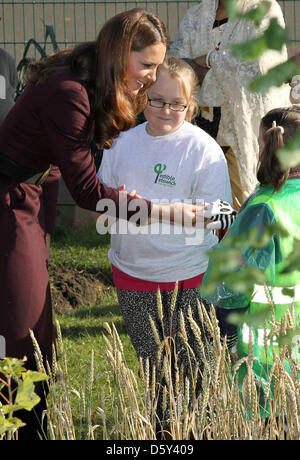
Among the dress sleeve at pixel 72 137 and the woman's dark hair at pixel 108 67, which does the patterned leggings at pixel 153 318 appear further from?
the woman's dark hair at pixel 108 67

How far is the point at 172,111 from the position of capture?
9.22 ft

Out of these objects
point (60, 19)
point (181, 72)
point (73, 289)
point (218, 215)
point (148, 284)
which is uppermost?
point (60, 19)

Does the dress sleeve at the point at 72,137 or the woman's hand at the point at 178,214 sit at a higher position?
the dress sleeve at the point at 72,137

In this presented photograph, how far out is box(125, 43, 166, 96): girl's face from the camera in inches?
95.3

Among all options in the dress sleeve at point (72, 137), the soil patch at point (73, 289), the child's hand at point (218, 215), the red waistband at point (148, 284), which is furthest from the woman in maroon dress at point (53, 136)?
the soil patch at point (73, 289)

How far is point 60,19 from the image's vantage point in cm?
A: 691

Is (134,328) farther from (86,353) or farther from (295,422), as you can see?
(86,353)

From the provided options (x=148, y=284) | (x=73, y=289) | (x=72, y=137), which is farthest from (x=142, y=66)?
(x=73, y=289)

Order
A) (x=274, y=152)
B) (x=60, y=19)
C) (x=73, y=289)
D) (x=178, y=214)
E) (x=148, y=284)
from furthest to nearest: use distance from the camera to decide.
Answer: (x=60, y=19) → (x=73, y=289) → (x=148, y=284) → (x=178, y=214) → (x=274, y=152)

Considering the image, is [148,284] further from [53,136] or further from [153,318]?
[53,136]

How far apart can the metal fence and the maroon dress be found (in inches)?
182

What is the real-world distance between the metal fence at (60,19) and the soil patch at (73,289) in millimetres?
2432

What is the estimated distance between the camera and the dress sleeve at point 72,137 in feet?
7.52

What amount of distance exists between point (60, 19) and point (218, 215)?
15.9 ft
